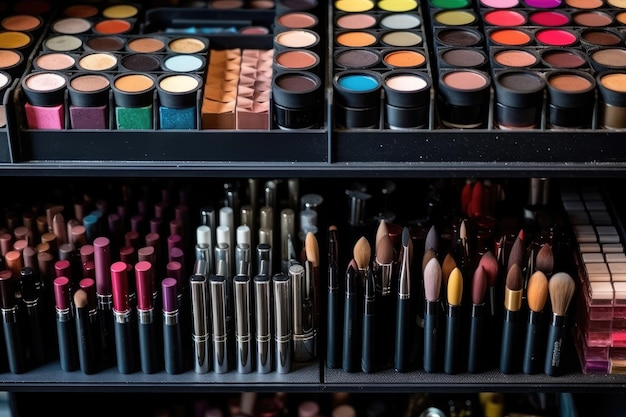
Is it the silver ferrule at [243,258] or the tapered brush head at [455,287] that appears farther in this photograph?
the silver ferrule at [243,258]

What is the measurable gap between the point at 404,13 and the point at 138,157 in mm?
506

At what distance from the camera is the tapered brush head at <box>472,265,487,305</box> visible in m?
1.51

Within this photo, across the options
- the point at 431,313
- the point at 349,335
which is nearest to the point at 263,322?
the point at 349,335

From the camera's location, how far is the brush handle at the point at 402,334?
1.55 metres

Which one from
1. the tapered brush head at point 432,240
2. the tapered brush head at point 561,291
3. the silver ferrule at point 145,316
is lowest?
the silver ferrule at point 145,316

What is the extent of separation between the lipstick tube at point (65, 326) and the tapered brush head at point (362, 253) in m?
0.44

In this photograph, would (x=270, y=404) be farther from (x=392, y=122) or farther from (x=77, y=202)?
(x=392, y=122)

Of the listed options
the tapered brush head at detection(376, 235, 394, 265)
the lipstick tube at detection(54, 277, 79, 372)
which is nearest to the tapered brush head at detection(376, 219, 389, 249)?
the tapered brush head at detection(376, 235, 394, 265)

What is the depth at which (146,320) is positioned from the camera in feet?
5.14

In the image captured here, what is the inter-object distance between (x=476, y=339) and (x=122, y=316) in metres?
0.55

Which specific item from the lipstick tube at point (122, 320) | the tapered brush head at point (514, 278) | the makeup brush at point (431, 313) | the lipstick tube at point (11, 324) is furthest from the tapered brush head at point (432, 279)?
the lipstick tube at point (11, 324)

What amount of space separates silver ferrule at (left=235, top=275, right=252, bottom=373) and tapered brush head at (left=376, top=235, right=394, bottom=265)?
20cm

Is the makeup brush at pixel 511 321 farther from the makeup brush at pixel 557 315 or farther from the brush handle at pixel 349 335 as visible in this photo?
the brush handle at pixel 349 335

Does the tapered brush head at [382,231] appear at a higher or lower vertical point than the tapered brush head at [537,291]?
higher
